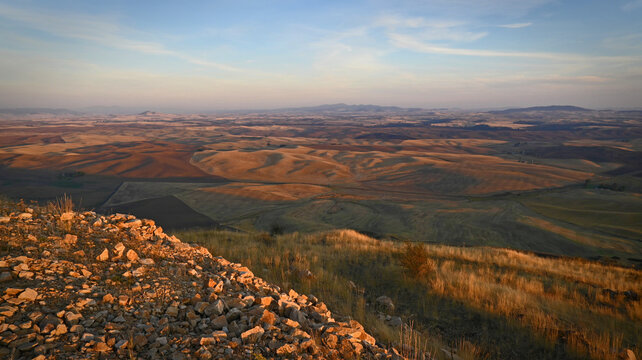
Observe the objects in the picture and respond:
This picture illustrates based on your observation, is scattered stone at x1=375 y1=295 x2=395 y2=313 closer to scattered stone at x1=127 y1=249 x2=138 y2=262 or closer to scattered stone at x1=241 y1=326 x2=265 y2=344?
scattered stone at x1=241 y1=326 x2=265 y2=344

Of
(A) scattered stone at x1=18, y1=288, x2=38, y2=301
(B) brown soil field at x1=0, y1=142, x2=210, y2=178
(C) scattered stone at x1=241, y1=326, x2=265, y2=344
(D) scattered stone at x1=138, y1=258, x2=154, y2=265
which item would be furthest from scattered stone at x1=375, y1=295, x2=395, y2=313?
(B) brown soil field at x1=0, y1=142, x2=210, y2=178

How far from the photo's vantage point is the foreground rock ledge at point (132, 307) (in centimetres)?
318

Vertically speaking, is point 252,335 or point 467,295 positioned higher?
point 252,335

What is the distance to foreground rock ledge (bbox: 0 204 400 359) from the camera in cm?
318

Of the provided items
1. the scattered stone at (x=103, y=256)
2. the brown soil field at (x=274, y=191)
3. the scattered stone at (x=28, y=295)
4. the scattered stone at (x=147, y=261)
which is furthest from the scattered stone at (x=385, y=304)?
the brown soil field at (x=274, y=191)

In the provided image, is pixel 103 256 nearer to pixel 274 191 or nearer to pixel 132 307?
pixel 132 307

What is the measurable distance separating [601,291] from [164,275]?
1174cm

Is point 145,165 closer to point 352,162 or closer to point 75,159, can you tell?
point 75,159

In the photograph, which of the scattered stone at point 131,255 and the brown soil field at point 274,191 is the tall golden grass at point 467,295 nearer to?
the scattered stone at point 131,255

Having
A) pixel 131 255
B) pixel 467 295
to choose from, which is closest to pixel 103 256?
pixel 131 255

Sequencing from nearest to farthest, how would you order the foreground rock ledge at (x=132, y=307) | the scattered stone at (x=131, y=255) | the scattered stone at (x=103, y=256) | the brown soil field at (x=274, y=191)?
the foreground rock ledge at (x=132, y=307) < the scattered stone at (x=103, y=256) < the scattered stone at (x=131, y=255) < the brown soil field at (x=274, y=191)

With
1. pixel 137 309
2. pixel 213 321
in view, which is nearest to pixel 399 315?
pixel 213 321

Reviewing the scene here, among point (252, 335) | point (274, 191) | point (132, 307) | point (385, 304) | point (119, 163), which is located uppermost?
point (132, 307)

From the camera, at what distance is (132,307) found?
152 inches
